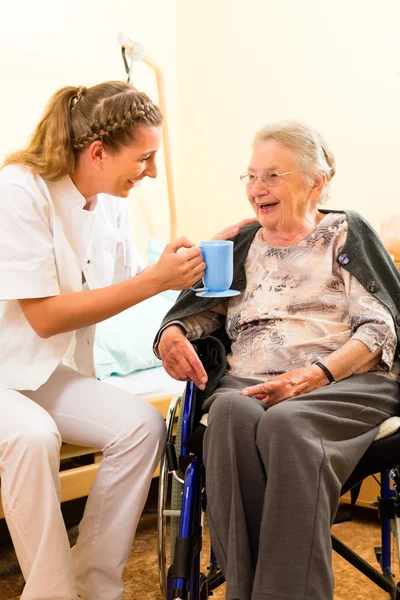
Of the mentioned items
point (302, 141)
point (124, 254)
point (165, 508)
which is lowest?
point (165, 508)

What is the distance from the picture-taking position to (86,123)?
5.91 feet

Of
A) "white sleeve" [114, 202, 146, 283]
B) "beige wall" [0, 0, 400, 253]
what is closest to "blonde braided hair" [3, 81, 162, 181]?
"white sleeve" [114, 202, 146, 283]

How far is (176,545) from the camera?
1.59 meters

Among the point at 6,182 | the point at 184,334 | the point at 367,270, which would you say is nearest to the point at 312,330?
the point at 367,270

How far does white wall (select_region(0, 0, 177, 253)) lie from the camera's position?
288 centimetres

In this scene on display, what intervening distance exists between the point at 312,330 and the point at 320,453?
0.42 meters

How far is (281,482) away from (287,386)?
0.29 m

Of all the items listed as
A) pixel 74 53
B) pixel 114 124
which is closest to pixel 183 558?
pixel 114 124

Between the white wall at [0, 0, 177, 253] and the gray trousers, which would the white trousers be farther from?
the white wall at [0, 0, 177, 253]

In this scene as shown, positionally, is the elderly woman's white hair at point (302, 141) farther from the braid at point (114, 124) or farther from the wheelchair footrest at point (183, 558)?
the wheelchair footrest at point (183, 558)

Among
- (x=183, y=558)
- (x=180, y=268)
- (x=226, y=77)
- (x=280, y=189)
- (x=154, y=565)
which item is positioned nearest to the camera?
(x=183, y=558)

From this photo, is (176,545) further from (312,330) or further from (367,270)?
(367,270)

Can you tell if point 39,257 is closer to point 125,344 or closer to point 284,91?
point 125,344

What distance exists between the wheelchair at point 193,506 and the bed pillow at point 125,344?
0.57m
